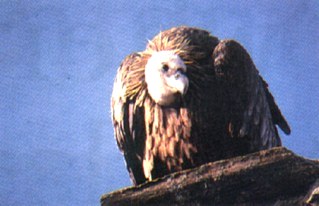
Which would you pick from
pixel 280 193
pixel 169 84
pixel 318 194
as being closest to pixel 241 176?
pixel 280 193

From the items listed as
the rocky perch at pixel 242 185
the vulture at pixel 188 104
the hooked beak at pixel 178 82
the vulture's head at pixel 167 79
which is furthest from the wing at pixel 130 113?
the rocky perch at pixel 242 185

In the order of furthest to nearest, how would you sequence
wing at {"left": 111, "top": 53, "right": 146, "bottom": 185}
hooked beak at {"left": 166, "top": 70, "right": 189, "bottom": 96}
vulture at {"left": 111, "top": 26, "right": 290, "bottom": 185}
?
wing at {"left": 111, "top": 53, "right": 146, "bottom": 185}
vulture at {"left": 111, "top": 26, "right": 290, "bottom": 185}
hooked beak at {"left": 166, "top": 70, "right": 189, "bottom": 96}

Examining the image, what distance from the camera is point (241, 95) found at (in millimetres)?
5512

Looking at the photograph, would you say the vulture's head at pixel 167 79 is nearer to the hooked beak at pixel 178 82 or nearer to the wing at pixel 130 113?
the hooked beak at pixel 178 82

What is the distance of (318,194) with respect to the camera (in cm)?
238

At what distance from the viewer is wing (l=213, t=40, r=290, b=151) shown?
5395mm

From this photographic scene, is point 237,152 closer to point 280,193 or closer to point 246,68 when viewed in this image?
point 246,68

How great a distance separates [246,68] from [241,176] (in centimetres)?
294

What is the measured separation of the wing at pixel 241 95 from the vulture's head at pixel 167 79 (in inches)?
11.9

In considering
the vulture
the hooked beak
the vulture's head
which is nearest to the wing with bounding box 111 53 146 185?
the vulture

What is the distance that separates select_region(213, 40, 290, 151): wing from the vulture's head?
0.30m

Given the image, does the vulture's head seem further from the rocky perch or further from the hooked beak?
the rocky perch

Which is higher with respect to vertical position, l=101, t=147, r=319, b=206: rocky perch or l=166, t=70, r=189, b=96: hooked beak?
l=166, t=70, r=189, b=96: hooked beak

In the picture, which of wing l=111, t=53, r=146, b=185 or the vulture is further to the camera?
wing l=111, t=53, r=146, b=185
